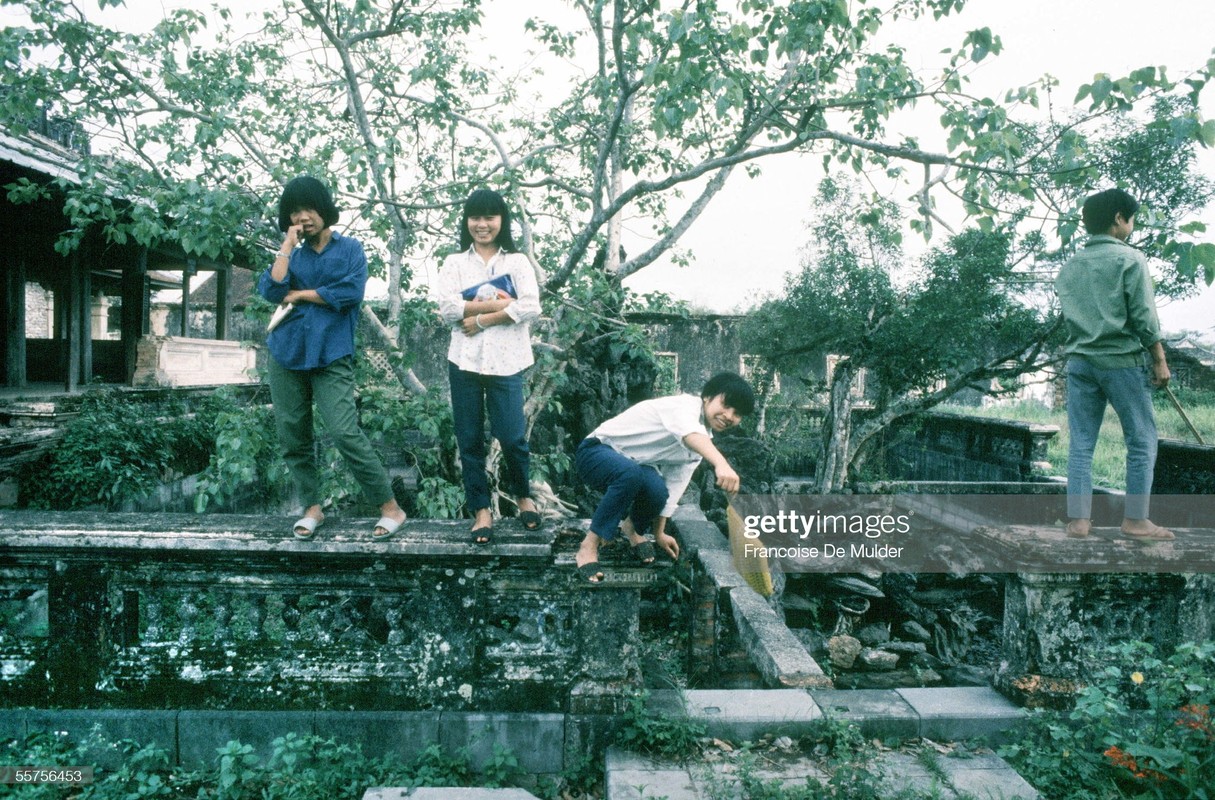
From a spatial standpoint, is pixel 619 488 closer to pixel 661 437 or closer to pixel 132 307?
pixel 661 437

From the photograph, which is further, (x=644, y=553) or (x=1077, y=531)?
(x=1077, y=531)

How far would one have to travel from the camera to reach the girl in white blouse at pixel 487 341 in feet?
11.0

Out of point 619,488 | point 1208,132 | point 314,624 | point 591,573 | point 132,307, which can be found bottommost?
point 314,624

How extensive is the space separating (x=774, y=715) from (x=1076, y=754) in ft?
3.91

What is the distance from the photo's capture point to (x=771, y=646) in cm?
483

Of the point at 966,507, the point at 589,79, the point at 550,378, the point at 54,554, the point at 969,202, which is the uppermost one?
the point at 589,79

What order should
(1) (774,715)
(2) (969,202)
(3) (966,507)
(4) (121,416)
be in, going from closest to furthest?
(1) (774,715)
(2) (969,202)
(4) (121,416)
(3) (966,507)

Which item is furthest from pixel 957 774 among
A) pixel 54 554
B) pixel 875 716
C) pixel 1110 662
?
pixel 54 554

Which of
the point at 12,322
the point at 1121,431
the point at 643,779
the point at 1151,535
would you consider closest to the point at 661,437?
the point at 643,779

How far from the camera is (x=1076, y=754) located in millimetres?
2934

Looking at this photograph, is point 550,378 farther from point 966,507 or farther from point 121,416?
point 966,507

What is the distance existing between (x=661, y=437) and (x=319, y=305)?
5.42 feet

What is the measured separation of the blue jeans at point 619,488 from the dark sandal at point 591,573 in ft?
0.49

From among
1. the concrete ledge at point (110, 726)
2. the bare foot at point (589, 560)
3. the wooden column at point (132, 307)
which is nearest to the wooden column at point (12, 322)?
the wooden column at point (132, 307)
